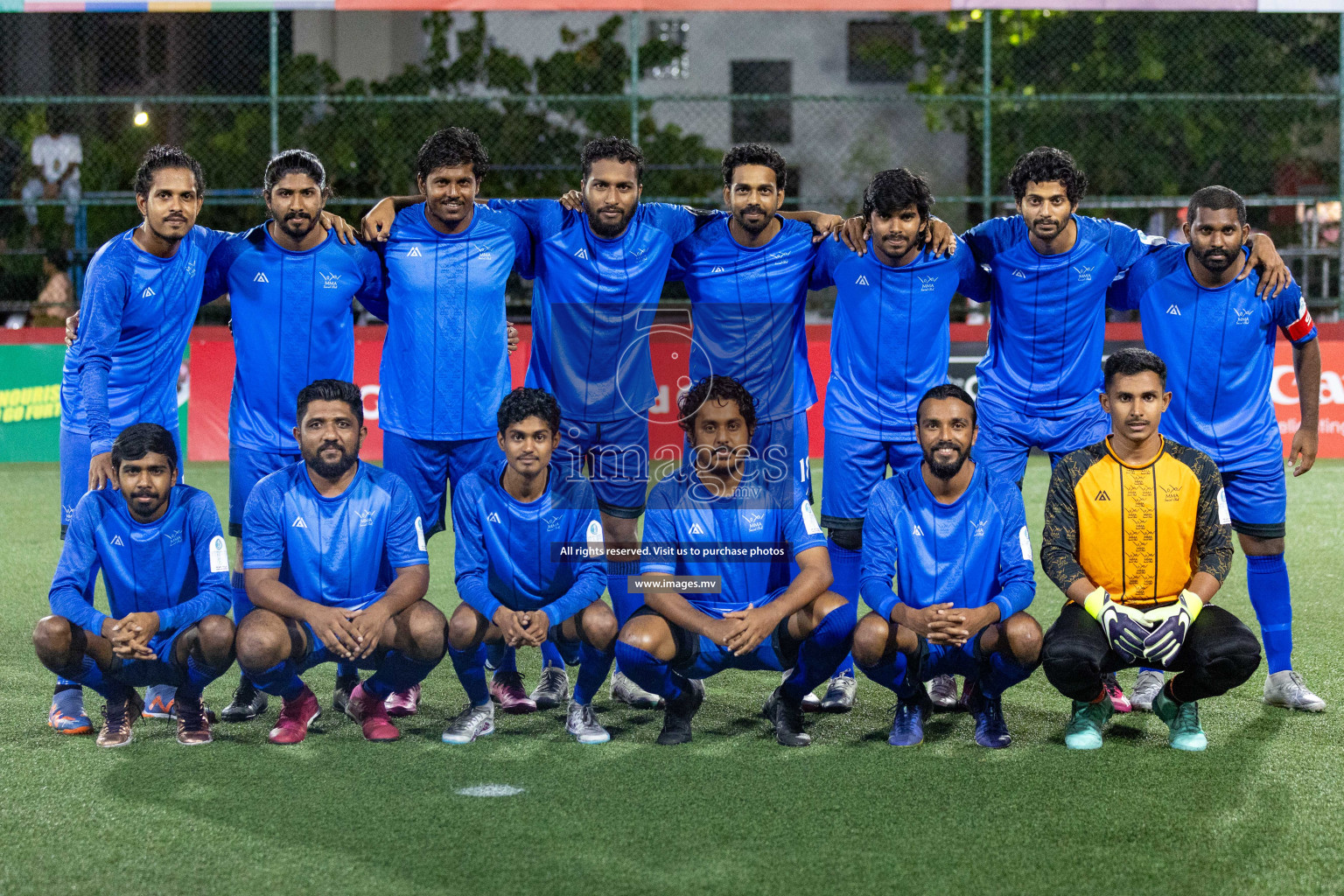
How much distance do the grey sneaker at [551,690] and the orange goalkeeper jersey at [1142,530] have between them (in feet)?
5.76

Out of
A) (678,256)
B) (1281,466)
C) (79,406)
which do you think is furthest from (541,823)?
(1281,466)

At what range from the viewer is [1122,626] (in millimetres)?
4184

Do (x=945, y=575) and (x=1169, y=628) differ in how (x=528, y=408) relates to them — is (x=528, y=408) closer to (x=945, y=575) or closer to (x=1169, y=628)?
(x=945, y=575)

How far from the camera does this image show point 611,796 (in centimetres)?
384

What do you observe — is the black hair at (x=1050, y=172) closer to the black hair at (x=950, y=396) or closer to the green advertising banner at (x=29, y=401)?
the black hair at (x=950, y=396)

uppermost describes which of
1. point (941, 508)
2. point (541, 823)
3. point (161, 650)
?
point (941, 508)

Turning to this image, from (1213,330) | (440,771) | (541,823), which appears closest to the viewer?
(541,823)

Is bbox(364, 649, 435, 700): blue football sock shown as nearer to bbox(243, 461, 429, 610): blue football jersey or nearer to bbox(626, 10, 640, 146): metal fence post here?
bbox(243, 461, 429, 610): blue football jersey

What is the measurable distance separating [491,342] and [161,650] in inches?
60.8

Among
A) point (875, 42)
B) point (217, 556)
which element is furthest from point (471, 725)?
point (875, 42)

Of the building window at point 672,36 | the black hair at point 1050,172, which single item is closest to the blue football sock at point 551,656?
the black hair at point 1050,172

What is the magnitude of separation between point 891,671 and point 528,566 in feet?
4.06

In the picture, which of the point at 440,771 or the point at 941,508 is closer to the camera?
the point at 440,771

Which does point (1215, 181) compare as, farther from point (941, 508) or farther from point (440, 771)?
point (440, 771)
